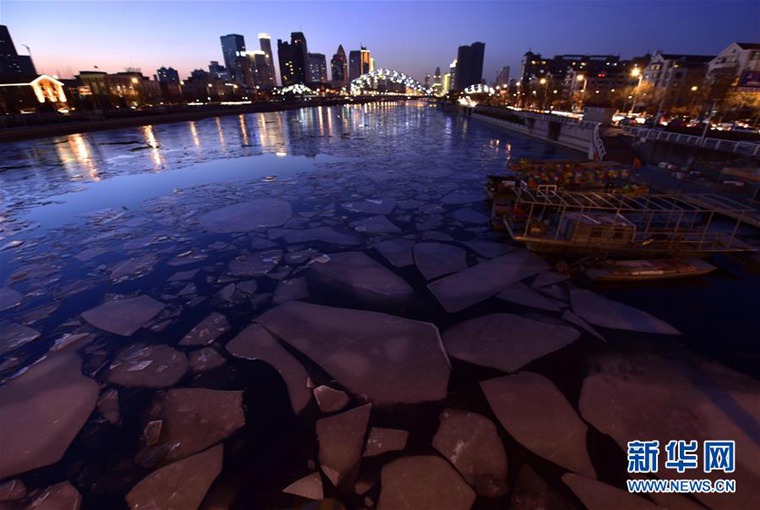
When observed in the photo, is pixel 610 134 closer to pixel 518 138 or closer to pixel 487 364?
pixel 518 138

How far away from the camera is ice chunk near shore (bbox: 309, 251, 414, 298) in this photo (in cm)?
669

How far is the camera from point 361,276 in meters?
7.20

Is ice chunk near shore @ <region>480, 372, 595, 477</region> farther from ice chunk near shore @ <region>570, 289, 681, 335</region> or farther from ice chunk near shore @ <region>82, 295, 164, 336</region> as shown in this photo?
ice chunk near shore @ <region>82, 295, 164, 336</region>

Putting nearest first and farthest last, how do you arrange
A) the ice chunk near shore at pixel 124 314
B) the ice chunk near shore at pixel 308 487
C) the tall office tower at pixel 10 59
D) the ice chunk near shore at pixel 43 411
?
the ice chunk near shore at pixel 308 487, the ice chunk near shore at pixel 43 411, the ice chunk near shore at pixel 124 314, the tall office tower at pixel 10 59

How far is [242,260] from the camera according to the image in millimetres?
7816

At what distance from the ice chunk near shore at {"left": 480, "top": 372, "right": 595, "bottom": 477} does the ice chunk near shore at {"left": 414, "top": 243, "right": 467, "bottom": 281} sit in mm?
3011

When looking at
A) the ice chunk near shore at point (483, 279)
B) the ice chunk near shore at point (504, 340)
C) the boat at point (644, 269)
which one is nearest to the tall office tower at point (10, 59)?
the ice chunk near shore at point (483, 279)

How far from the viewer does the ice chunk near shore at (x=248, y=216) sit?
9.77 meters

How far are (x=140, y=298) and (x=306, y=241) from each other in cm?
385

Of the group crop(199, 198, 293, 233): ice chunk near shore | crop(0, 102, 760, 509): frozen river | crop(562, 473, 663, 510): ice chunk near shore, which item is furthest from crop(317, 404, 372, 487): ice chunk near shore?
crop(199, 198, 293, 233): ice chunk near shore

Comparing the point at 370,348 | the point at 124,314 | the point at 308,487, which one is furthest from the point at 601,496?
the point at 124,314

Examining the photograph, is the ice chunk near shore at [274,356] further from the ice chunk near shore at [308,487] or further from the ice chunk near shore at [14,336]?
the ice chunk near shore at [14,336]

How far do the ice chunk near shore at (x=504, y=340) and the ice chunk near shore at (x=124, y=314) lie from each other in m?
5.27

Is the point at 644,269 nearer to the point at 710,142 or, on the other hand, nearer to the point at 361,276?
the point at 361,276
